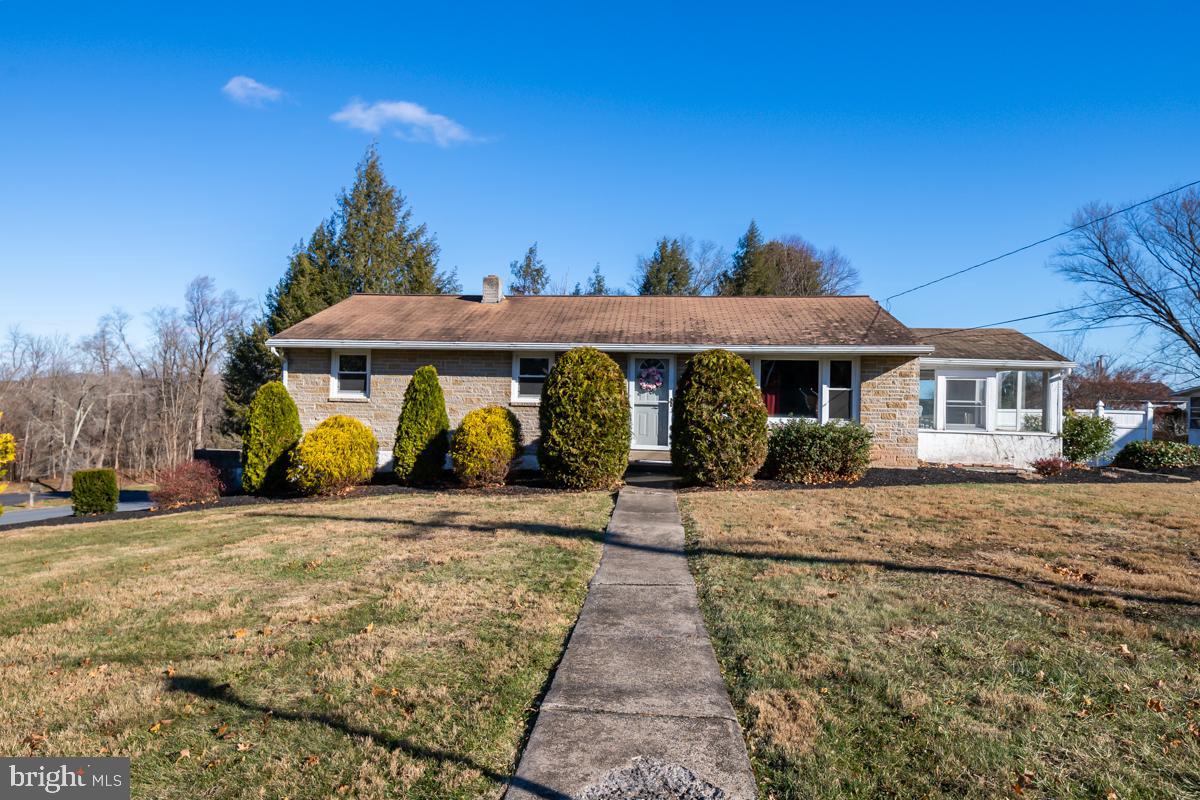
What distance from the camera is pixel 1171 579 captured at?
5.58 m

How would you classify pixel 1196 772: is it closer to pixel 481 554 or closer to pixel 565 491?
pixel 481 554

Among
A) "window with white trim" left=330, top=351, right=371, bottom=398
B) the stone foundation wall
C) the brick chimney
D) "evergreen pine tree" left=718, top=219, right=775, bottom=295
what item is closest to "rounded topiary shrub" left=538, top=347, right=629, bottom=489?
"window with white trim" left=330, top=351, right=371, bottom=398

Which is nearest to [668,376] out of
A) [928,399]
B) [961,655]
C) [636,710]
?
[928,399]

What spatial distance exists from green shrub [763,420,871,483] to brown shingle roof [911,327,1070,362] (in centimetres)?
719

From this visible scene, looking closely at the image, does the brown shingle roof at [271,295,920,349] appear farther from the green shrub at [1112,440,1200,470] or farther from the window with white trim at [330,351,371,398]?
the green shrub at [1112,440,1200,470]

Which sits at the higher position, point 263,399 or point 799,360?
point 799,360

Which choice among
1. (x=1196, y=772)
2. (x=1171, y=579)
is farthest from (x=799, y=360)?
(x=1196, y=772)

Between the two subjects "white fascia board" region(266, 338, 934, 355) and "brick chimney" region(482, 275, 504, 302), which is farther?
"brick chimney" region(482, 275, 504, 302)

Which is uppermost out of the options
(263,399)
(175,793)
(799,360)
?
(799,360)

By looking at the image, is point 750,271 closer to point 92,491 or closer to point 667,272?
point 667,272

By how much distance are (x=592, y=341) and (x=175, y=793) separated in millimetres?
12934

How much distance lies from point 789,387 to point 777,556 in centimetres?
955

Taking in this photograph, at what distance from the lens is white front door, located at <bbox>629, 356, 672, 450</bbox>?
51.0 ft

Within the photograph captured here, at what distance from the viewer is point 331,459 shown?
39.5ft
